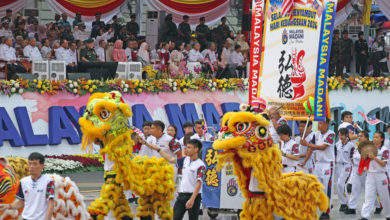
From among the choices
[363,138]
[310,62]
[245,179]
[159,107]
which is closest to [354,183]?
[363,138]

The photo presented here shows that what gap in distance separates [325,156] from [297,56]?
2.01 metres

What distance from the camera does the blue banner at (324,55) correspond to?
54.7 ft

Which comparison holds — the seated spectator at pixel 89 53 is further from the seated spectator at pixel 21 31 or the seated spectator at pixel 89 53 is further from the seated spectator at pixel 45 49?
the seated spectator at pixel 21 31

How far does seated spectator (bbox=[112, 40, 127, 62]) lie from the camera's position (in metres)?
25.4

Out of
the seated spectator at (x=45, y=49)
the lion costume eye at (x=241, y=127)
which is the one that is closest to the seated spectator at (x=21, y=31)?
the seated spectator at (x=45, y=49)

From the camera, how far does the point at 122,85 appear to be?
23.0 m

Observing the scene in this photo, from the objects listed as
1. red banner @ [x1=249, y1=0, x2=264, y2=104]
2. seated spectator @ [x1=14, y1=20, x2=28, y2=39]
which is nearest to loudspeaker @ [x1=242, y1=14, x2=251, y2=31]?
seated spectator @ [x1=14, y1=20, x2=28, y2=39]

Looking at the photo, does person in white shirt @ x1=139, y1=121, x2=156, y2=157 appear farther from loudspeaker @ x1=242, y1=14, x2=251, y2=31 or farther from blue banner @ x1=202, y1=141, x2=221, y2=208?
loudspeaker @ x1=242, y1=14, x2=251, y2=31

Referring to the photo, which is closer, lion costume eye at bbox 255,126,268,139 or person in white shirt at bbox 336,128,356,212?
lion costume eye at bbox 255,126,268,139

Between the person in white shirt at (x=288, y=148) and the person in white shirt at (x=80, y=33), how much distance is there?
12.7 m

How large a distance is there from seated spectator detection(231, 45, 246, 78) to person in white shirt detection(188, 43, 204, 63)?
3.88 feet

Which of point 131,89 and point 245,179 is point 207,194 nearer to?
point 245,179

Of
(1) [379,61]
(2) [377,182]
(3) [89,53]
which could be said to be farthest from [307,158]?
(1) [379,61]

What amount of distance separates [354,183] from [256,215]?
578 centimetres
